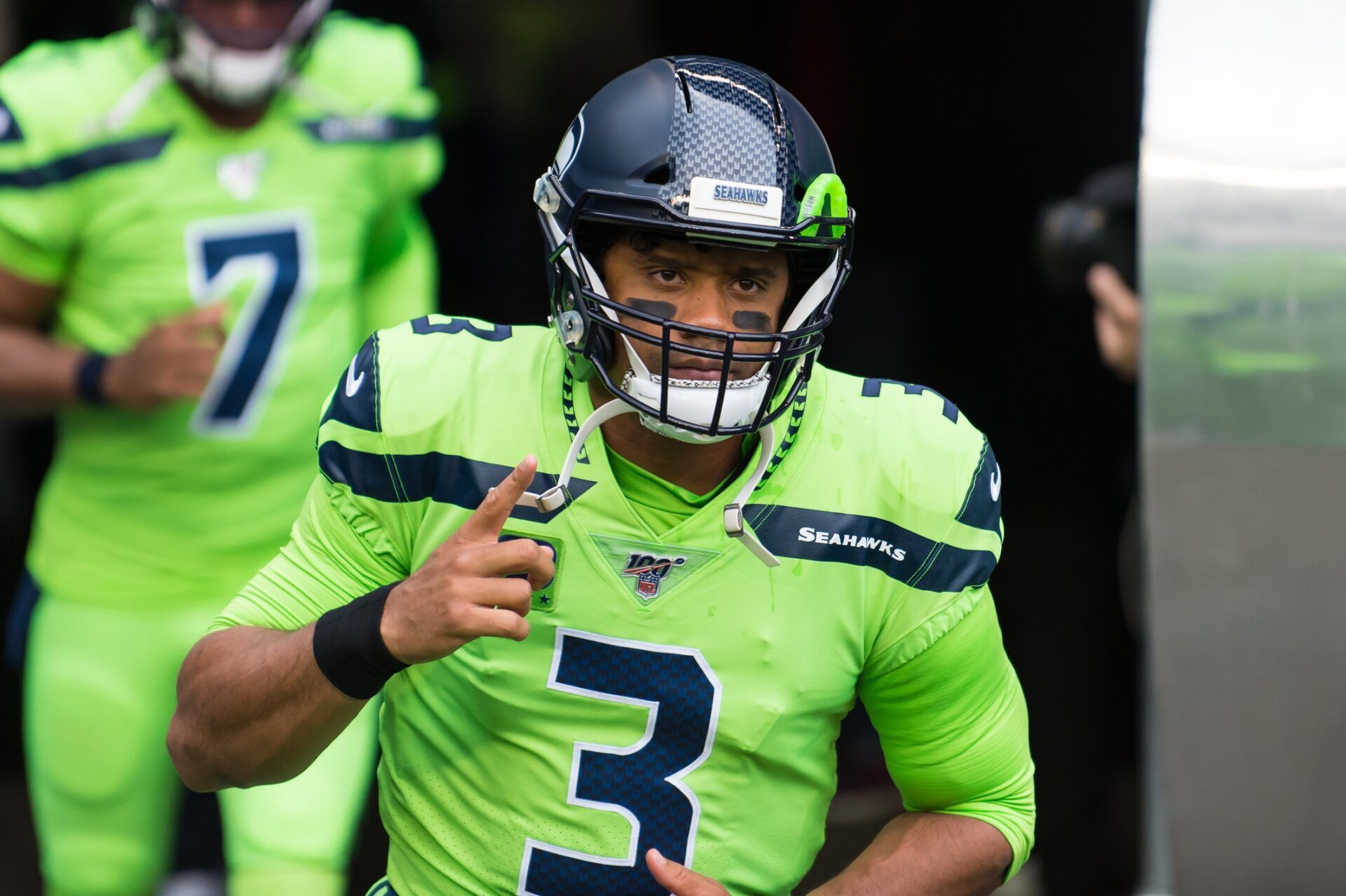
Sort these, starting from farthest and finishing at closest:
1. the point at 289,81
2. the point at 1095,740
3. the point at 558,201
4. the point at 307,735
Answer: the point at 1095,740 → the point at 289,81 → the point at 558,201 → the point at 307,735

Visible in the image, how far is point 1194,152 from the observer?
2381 millimetres

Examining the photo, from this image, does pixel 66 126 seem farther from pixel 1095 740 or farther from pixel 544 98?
pixel 1095 740

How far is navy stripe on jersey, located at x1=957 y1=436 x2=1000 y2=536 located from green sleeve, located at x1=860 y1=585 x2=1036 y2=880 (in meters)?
0.08

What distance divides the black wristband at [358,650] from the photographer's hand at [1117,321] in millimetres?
1751

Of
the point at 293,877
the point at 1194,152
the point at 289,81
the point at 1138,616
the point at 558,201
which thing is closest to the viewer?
the point at 558,201

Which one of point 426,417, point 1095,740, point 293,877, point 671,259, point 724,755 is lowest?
point 1095,740

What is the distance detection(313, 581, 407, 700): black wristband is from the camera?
182cm

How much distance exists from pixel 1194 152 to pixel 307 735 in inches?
55.3

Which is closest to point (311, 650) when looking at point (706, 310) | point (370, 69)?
point (706, 310)

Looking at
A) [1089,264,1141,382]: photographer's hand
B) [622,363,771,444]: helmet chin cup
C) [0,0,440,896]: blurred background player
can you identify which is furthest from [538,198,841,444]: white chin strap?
[0,0,440,896]: blurred background player

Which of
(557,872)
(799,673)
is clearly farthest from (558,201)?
(557,872)

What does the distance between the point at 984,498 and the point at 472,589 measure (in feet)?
2.17

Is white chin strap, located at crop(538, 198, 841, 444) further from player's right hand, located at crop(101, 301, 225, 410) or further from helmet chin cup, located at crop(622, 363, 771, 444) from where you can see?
player's right hand, located at crop(101, 301, 225, 410)

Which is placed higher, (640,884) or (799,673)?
(799,673)
